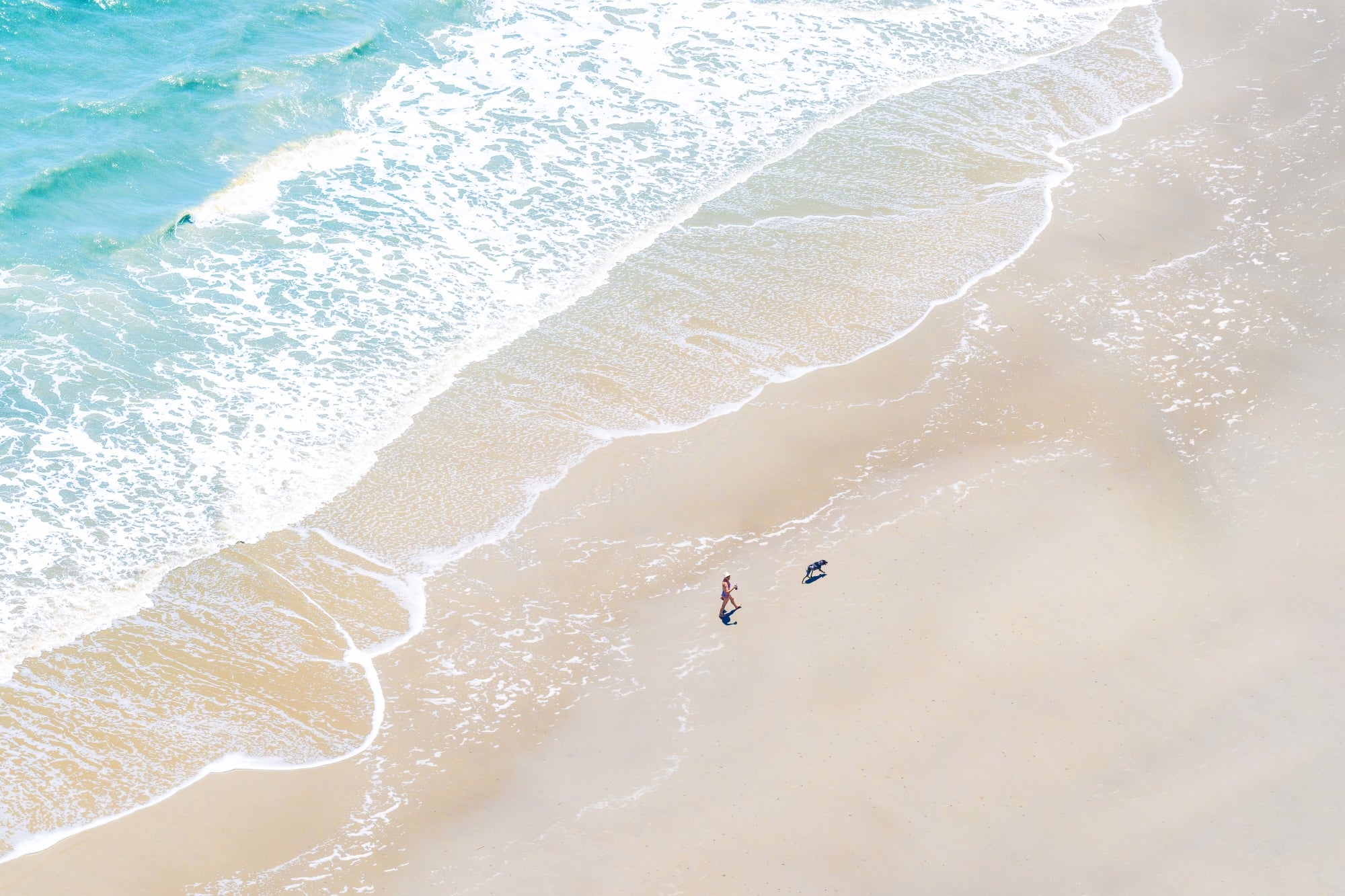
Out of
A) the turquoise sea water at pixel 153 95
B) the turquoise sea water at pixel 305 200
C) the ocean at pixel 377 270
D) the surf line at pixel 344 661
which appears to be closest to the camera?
the surf line at pixel 344 661

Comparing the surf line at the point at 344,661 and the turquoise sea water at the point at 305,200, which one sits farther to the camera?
the turquoise sea water at the point at 305,200

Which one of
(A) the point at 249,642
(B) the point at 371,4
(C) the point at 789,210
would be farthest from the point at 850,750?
(B) the point at 371,4

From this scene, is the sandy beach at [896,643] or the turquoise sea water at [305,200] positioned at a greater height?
the turquoise sea water at [305,200]

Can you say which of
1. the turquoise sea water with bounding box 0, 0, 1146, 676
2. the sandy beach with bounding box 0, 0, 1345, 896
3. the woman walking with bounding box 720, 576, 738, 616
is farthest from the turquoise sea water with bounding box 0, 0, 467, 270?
the woman walking with bounding box 720, 576, 738, 616

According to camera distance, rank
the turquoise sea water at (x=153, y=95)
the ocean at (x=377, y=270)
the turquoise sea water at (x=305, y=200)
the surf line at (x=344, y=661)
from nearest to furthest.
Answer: the surf line at (x=344, y=661)
the ocean at (x=377, y=270)
the turquoise sea water at (x=305, y=200)
the turquoise sea water at (x=153, y=95)

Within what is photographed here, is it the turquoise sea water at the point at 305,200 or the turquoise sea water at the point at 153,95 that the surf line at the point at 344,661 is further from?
the turquoise sea water at the point at 153,95

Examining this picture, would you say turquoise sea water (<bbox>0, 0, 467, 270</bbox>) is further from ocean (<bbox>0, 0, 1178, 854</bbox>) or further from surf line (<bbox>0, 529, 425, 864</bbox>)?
surf line (<bbox>0, 529, 425, 864</bbox>)

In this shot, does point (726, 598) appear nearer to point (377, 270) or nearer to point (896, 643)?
point (896, 643)

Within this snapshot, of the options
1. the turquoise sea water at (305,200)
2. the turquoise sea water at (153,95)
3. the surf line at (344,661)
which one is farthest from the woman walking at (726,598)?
the turquoise sea water at (153,95)
